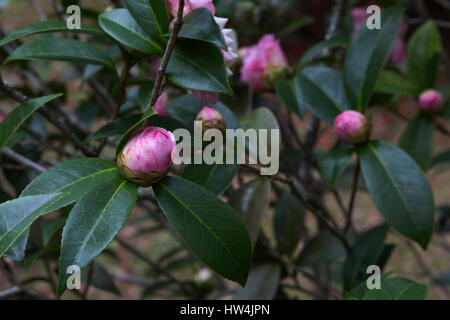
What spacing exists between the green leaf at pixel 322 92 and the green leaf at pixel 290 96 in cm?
1

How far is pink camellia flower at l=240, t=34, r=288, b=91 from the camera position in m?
0.88

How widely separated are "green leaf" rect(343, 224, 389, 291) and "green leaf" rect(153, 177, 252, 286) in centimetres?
42

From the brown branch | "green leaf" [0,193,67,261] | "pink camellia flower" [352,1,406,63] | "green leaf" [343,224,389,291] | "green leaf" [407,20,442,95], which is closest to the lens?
"green leaf" [0,193,67,261]

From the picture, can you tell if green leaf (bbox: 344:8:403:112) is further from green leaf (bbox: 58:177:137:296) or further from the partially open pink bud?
green leaf (bbox: 58:177:137:296)

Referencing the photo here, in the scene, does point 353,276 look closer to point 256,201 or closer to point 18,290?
point 256,201

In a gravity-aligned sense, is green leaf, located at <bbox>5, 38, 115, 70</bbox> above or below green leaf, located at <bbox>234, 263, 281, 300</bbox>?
above

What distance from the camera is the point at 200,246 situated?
1.45 feet

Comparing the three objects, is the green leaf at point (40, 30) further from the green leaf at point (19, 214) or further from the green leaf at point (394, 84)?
the green leaf at point (394, 84)

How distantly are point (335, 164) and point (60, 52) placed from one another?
452 mm

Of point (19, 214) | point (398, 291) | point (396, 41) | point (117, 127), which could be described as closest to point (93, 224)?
point (19, 214)

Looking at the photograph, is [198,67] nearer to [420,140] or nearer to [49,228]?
[49,228]

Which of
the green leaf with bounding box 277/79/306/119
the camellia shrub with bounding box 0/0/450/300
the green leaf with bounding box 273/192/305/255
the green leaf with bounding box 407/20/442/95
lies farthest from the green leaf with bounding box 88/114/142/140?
the green leaf with bounding box 407/20/442/95
